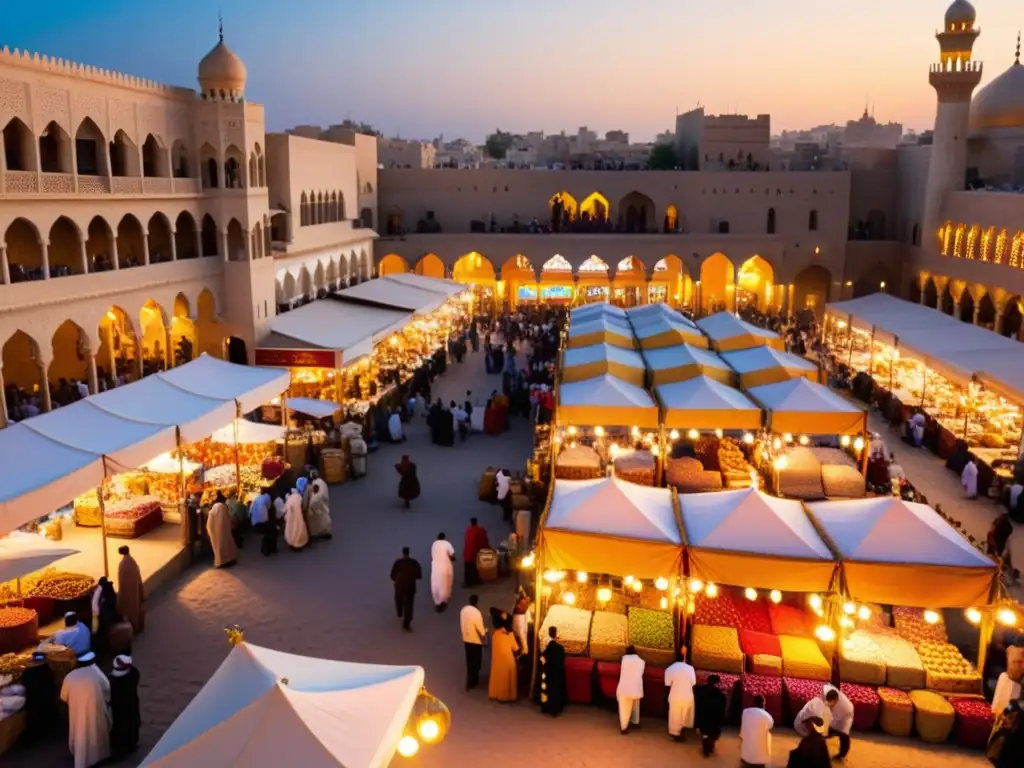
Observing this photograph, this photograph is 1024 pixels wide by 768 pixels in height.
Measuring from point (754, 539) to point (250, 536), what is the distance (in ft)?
23.4

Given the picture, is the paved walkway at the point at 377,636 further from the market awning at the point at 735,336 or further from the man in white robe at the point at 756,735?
the market awning at the point at 735,336

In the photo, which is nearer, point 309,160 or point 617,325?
point 617,325

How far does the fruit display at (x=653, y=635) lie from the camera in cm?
822

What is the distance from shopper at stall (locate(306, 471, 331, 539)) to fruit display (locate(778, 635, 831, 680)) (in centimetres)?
627

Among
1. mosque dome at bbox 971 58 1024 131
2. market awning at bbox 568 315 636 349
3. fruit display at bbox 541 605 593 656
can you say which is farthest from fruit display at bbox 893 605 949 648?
mosque dome at bbox 971 58 1024 131

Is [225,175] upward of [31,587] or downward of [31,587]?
upward

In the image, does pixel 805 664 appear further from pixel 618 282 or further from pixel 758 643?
pixel 618 282

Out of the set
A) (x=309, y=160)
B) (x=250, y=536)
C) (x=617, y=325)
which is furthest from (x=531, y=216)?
(x=250, y=536)

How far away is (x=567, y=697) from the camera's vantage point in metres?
8.29

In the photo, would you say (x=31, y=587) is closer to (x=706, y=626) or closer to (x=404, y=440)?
(x=706, y=626)

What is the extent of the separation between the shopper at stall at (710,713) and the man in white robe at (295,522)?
6007 millimetres

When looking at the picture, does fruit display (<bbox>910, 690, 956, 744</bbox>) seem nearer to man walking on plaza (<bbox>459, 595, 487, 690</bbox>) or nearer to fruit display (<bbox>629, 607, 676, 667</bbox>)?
fruit display (<bbox>629, 607, 676, 667</bbox>)

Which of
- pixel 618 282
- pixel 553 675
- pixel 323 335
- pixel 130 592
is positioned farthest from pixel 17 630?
pixel 618 282

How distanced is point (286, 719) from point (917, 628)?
247 inches
